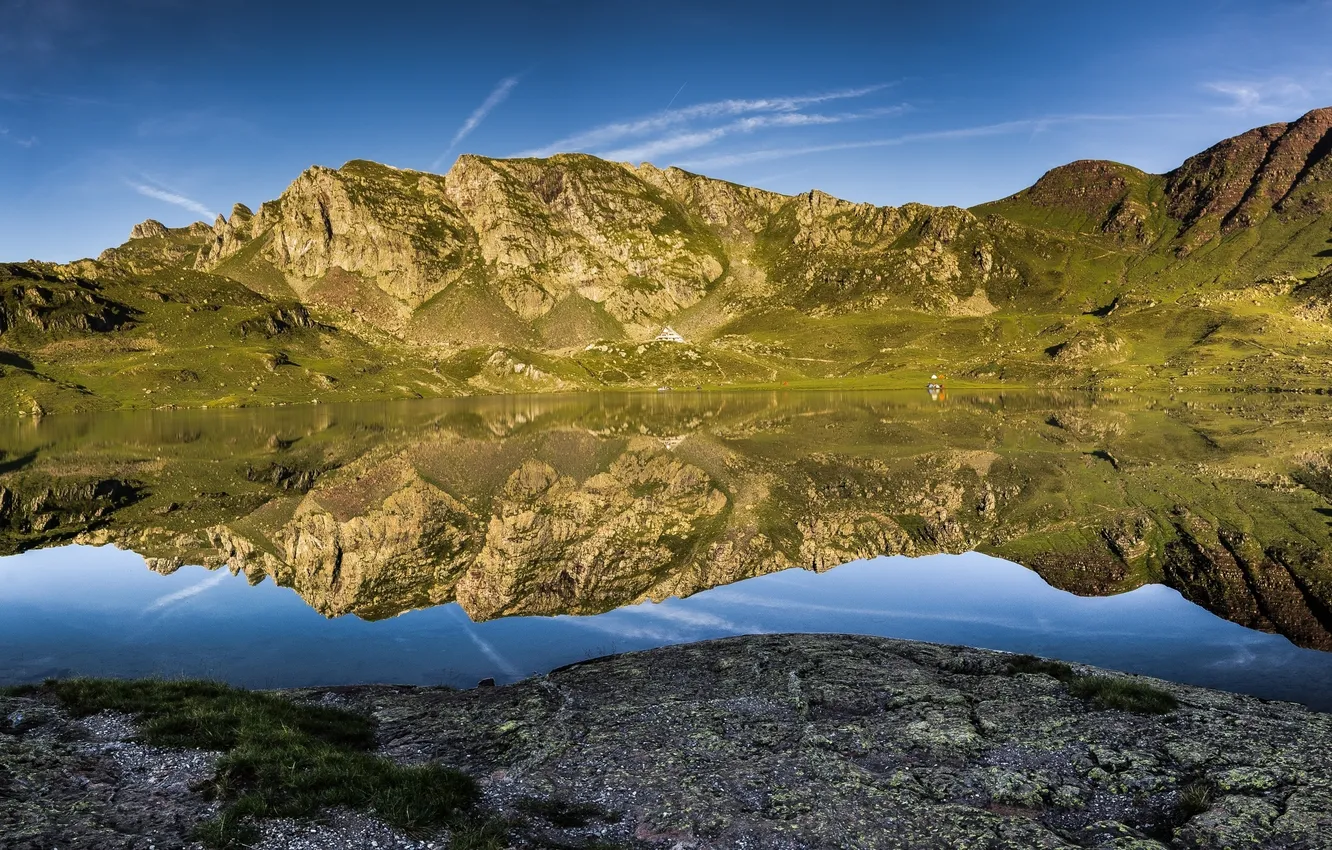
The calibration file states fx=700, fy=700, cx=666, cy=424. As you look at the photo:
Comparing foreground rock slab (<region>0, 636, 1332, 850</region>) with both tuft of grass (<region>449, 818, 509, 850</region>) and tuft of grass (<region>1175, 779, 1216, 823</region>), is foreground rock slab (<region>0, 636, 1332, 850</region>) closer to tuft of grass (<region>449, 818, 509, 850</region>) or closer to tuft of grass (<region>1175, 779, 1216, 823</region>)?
tuft of grass (<region>1175, 779, 1216, 823</region>)

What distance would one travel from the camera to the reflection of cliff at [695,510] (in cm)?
4388

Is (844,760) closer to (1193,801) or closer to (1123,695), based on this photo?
(1193,801)

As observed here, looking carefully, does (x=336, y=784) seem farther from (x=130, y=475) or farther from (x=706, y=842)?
(x=130, y=475)

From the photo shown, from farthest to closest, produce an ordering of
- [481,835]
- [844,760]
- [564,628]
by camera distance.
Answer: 1. [564,628]
2. [844,760]
3. [481,835]

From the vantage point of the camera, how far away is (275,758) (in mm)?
18094

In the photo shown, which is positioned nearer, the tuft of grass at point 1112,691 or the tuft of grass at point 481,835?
the tuft of grass at point 481,835

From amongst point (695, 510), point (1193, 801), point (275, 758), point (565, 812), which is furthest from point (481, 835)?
point (695, 510)

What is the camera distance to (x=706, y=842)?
16031 mm

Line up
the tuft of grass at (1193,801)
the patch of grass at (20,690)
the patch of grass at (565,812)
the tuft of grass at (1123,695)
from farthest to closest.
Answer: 1. the patch of grass at (20,690)
2. the tuft of grass at (1123,695)
3. the patch of grass at (565,812)
4. the tuft of grass at (1193,801)

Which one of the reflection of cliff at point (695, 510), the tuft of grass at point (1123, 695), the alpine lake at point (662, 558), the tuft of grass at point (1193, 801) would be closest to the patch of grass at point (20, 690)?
the alpine lake at point (662, 558)

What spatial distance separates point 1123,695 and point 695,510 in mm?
43758

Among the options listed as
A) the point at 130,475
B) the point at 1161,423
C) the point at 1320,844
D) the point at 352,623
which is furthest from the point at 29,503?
the point at 1161,423

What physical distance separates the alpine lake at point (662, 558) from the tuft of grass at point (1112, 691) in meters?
5.55

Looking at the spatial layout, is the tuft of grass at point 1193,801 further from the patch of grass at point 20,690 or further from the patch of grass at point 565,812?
the patch of grass at point 20,690
